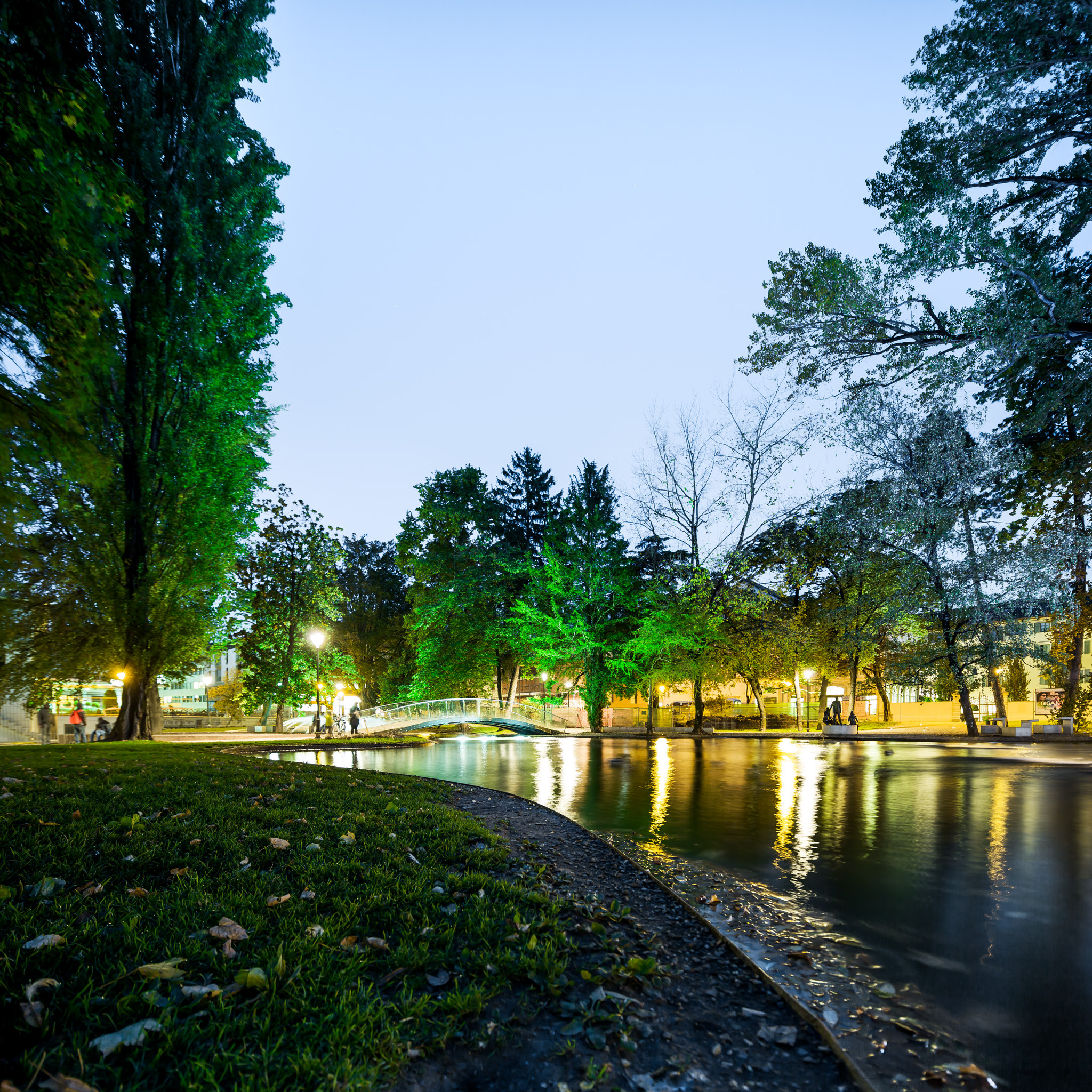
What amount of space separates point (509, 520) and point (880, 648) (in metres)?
26.9

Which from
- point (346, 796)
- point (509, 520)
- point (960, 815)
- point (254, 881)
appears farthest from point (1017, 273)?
point (509, 520)

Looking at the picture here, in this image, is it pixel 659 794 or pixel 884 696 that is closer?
pixel 659 794

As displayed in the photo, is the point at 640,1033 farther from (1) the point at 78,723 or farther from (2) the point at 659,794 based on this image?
(1) the point at 78,723

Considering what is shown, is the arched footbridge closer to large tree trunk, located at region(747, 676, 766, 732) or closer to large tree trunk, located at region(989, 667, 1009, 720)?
large tree trunk, located at region(747, 676, 766, 732)

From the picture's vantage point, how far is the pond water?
141 inches

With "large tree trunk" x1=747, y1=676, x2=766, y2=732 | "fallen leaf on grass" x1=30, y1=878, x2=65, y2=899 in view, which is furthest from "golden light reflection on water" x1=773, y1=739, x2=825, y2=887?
"large tree trunk" x1=747, y1=676, x2=766, y2=732

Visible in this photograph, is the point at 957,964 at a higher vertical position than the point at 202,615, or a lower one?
lower

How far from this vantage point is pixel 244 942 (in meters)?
3.23

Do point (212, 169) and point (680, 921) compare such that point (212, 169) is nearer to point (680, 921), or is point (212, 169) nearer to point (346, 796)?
point (346, 796)

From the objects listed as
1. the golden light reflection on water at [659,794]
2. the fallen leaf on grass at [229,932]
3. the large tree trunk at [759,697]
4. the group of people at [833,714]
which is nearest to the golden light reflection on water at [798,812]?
the golden light reflection on water at [659,794]

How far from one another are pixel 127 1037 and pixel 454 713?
34156 mm

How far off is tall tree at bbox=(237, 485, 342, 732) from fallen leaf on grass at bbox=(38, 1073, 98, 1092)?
31455mm

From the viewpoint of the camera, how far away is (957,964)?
410 cm

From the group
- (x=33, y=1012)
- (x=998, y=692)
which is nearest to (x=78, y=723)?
(x=33, y=1012)
